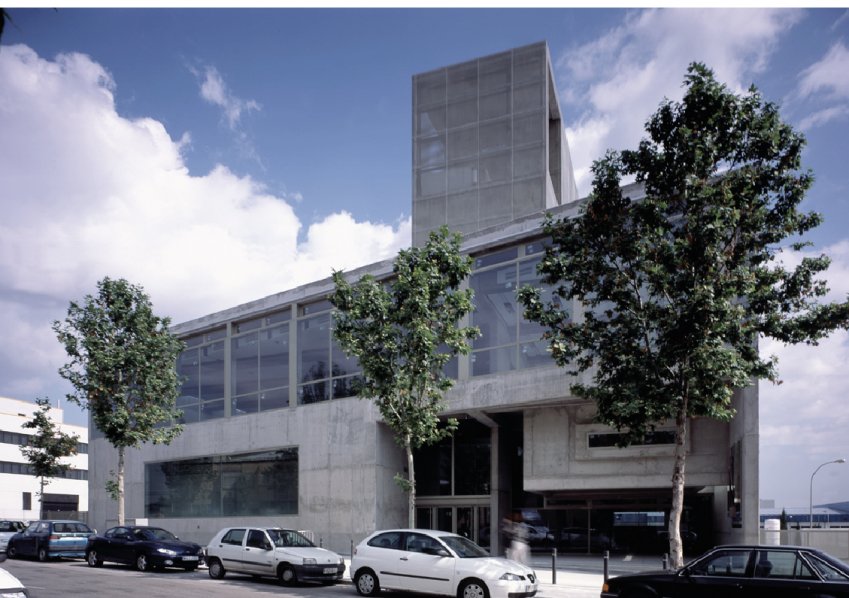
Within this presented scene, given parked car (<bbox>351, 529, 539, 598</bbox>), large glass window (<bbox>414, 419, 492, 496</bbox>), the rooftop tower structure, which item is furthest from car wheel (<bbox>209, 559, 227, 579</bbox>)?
the rooftop tower structure

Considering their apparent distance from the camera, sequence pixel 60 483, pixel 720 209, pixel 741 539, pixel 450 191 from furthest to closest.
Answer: pixel 60 483
pixel 450 191
pixel 741 539
pixel 720 209

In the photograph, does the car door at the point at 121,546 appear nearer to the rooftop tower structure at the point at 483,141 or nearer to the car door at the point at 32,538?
the car door at the point at 32,538

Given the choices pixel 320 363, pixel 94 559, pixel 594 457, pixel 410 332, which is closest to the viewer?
pixel 410 332

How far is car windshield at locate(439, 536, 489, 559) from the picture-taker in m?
15.5

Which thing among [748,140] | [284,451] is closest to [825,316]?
[748,140]

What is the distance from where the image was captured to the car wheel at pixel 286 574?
18484mm

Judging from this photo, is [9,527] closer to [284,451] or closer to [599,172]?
[284,451]

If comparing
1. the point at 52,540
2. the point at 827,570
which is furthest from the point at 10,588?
the point at 52,540

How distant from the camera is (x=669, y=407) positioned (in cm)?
1549

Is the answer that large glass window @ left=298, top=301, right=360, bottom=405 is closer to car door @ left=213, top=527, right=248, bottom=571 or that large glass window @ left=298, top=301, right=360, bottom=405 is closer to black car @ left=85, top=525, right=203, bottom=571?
black car @ left=85, top=525, right=203, bottom=571

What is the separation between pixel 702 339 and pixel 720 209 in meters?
2.50

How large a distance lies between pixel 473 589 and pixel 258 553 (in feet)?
23.2

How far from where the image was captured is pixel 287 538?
65.1ft

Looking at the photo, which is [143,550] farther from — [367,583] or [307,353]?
[307,353]
